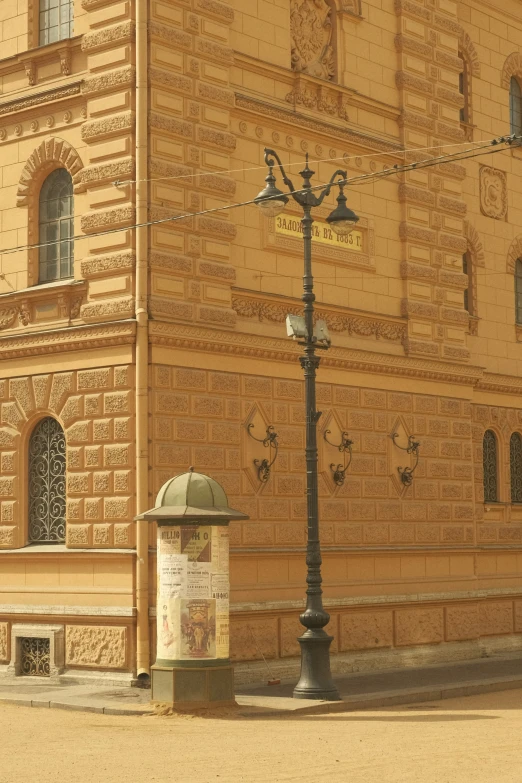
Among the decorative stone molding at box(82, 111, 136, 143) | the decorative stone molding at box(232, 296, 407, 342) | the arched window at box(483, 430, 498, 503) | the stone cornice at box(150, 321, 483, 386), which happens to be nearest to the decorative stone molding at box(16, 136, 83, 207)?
the decorative stone molding at box(82, 111, 136, 143)

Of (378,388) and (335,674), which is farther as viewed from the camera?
(378,388)

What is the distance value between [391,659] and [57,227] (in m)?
9.49

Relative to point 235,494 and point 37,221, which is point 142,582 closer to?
point 235,494

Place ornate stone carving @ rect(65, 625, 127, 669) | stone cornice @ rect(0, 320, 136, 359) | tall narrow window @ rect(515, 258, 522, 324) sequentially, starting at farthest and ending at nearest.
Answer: tall narrow window @ rect(515, 258, 522, 324) < stone cornice @ rect(0, 320, 136, 359) < ornate stone carving @ rect(65, 625, 127, 669)

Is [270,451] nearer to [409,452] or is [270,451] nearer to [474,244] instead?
[409,452]

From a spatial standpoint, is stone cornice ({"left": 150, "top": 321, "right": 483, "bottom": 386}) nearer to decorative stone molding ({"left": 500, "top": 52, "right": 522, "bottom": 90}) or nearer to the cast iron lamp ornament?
the cast iron lamp ornament

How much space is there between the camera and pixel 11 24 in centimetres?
2356

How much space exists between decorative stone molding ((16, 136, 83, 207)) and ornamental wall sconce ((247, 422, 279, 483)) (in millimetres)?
5100

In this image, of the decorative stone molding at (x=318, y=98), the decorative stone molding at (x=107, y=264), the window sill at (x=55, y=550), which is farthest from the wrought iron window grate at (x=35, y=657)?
the decorative stone molding at (x=318, y=98)

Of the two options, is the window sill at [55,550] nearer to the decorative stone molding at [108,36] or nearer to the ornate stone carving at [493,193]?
the decorative stone molding at [108,36]

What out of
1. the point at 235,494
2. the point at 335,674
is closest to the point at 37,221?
the point at 235,494

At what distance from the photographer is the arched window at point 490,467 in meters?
28.7

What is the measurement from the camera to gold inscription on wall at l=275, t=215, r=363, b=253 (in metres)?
23.9

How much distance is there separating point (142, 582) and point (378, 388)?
22.0 ft
